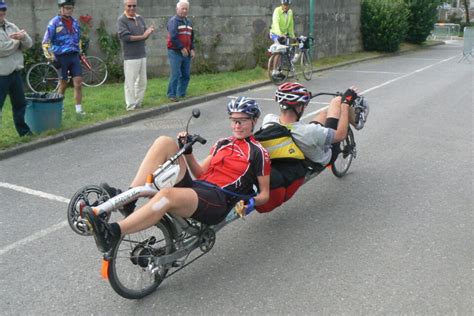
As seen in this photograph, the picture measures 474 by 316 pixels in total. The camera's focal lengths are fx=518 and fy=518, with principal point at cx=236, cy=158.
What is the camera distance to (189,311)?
3.33 meters

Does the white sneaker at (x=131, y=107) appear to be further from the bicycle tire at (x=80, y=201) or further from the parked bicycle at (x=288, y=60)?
the bicycle tire at (x=80, y=201)

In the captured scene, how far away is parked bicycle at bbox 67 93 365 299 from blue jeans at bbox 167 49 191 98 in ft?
22.0

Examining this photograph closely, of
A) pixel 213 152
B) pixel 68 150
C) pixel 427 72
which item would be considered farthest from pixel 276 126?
pixel 427 72

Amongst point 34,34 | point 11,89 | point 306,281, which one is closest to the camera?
point 306,281

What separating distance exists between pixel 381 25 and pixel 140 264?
66.2 feet

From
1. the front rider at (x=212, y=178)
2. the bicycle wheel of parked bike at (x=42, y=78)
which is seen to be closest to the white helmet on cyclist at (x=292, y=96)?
the front rider at (x=212, y=178)

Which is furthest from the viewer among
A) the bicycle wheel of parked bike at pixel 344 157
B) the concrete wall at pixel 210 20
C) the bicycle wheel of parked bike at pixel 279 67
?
the bicycle wheel of parked bike at pixel 279 67

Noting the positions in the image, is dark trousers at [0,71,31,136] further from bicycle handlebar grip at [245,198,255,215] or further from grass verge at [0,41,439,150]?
bicycle handlebar grip at [245,198,255,215]

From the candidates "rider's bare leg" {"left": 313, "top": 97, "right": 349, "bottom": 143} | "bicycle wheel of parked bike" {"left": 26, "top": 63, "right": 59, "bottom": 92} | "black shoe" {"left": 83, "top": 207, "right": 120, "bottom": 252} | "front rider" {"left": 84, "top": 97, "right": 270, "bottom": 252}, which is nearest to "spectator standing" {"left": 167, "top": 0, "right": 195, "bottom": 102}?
"bicycle wheel of parked bike" {"left": 26, "top": 63, "right": 59, "bottom": 92}

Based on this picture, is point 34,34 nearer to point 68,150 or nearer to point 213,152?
point 68,150

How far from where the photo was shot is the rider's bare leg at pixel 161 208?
10.4 ft

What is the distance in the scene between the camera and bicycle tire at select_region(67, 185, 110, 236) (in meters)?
3.21

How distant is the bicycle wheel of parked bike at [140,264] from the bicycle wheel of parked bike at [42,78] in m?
8.26

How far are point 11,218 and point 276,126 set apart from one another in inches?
103
